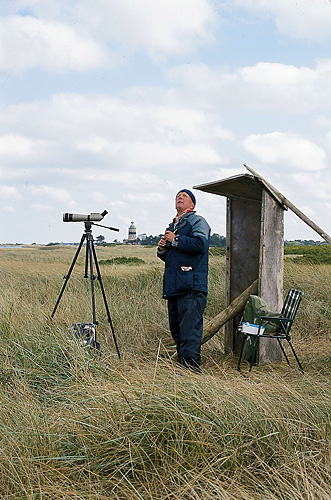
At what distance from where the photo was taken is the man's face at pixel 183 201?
5137 mm

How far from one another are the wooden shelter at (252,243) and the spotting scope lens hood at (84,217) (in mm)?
1320

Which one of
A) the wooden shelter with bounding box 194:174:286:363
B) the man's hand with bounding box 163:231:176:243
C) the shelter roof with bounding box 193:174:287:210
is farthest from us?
the wooden shelter with bounding box 194:174:286:363

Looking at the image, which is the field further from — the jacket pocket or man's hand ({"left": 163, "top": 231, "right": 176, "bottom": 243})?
man's hand ({"left": 163, "top": 231, "right": 176, "bottom": 243})

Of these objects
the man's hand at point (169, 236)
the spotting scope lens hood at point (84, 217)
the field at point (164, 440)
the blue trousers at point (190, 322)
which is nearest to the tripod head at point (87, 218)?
the spotting scope lens hood at point (84, 217)

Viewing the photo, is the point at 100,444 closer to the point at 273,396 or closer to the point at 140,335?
the point at 273,396

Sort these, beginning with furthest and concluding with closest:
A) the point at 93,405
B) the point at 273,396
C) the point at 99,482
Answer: the point at 273,396 < the point at 93,405 < the point at 99,482

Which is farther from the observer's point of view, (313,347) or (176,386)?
(313,347)

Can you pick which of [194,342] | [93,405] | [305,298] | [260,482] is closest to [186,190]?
[194,342]

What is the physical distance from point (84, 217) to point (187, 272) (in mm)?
1248

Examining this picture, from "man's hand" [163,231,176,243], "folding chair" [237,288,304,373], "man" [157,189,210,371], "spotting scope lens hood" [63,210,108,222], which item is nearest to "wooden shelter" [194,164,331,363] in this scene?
"folding chair" [237,288,304,373]

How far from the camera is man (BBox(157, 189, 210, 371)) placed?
192 inches

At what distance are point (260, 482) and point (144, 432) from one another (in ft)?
2.18

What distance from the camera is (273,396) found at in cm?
353

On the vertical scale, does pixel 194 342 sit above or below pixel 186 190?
below
